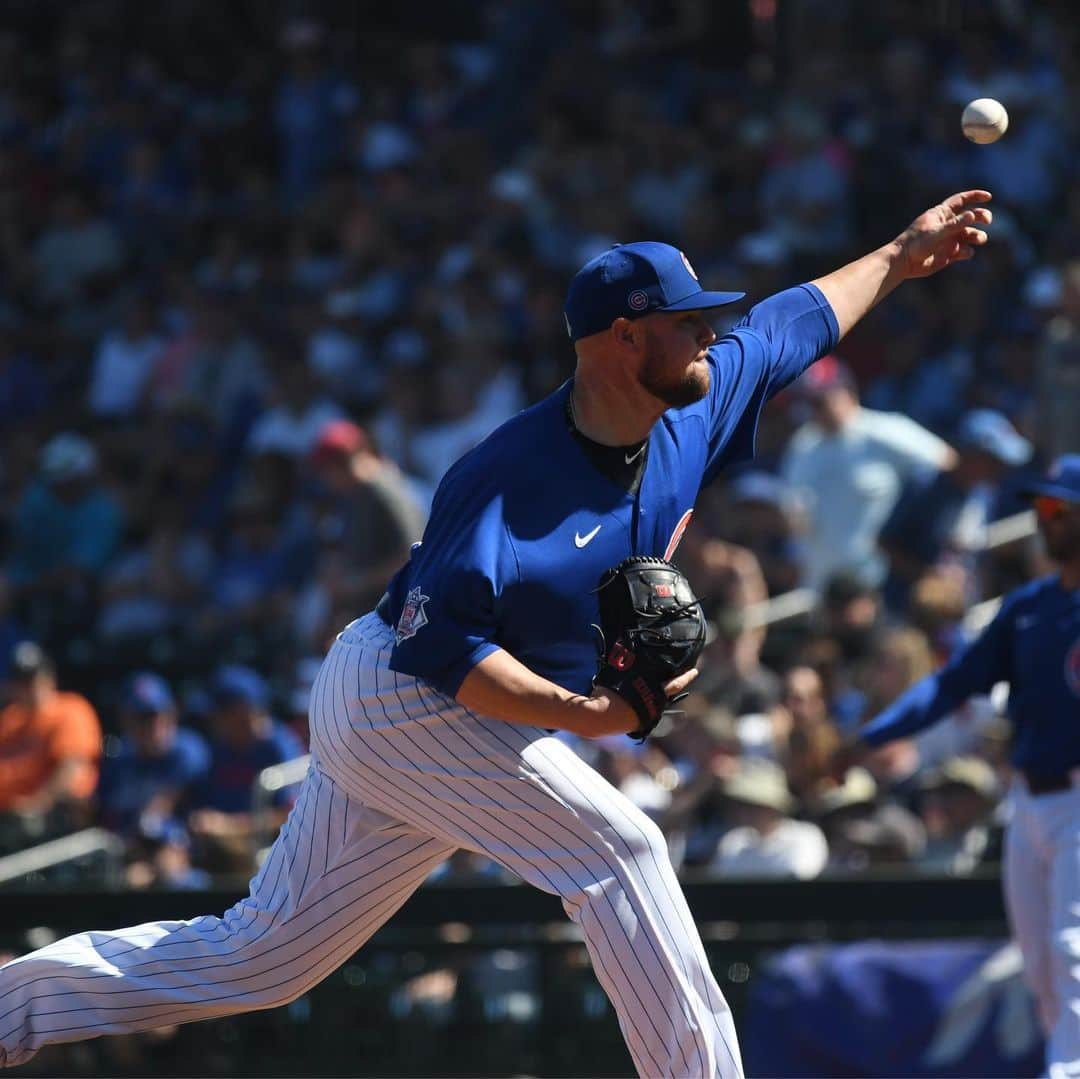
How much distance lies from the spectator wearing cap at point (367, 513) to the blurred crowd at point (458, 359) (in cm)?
2

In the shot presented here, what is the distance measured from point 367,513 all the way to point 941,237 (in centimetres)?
458

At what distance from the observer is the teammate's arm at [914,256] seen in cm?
460

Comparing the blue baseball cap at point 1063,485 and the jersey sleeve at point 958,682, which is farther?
the jersey sleeve at point 958,682

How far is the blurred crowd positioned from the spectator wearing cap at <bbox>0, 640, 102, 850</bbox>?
1 centimetres

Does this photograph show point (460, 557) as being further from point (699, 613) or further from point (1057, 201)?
point (1057, 201)

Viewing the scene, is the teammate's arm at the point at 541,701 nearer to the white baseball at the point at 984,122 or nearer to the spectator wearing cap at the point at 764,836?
the white baseball at the point at 984,122

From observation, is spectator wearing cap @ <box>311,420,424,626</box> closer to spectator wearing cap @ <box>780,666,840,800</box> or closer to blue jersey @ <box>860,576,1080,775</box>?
spectator wearing cap @ <box>780,666,840,800</box>

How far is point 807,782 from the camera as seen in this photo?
7.95 metres

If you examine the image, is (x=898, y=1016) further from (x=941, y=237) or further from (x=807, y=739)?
(x=941, y=237)

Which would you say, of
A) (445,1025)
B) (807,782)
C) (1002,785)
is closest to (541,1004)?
(445,1025)

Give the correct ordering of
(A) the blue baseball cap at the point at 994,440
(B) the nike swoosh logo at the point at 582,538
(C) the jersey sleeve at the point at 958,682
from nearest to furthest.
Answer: (B) the nike swoosh logo at the point at 582,538
(C) the jersey sleeve at the point at 958,682
(A) the blue baseball cap at the point at 994,440

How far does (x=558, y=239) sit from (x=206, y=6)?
460cm

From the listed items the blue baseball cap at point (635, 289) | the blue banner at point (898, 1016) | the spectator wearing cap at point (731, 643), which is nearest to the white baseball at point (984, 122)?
the blue baseball cap at point (635, 289)

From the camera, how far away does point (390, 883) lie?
4285 millimetres
